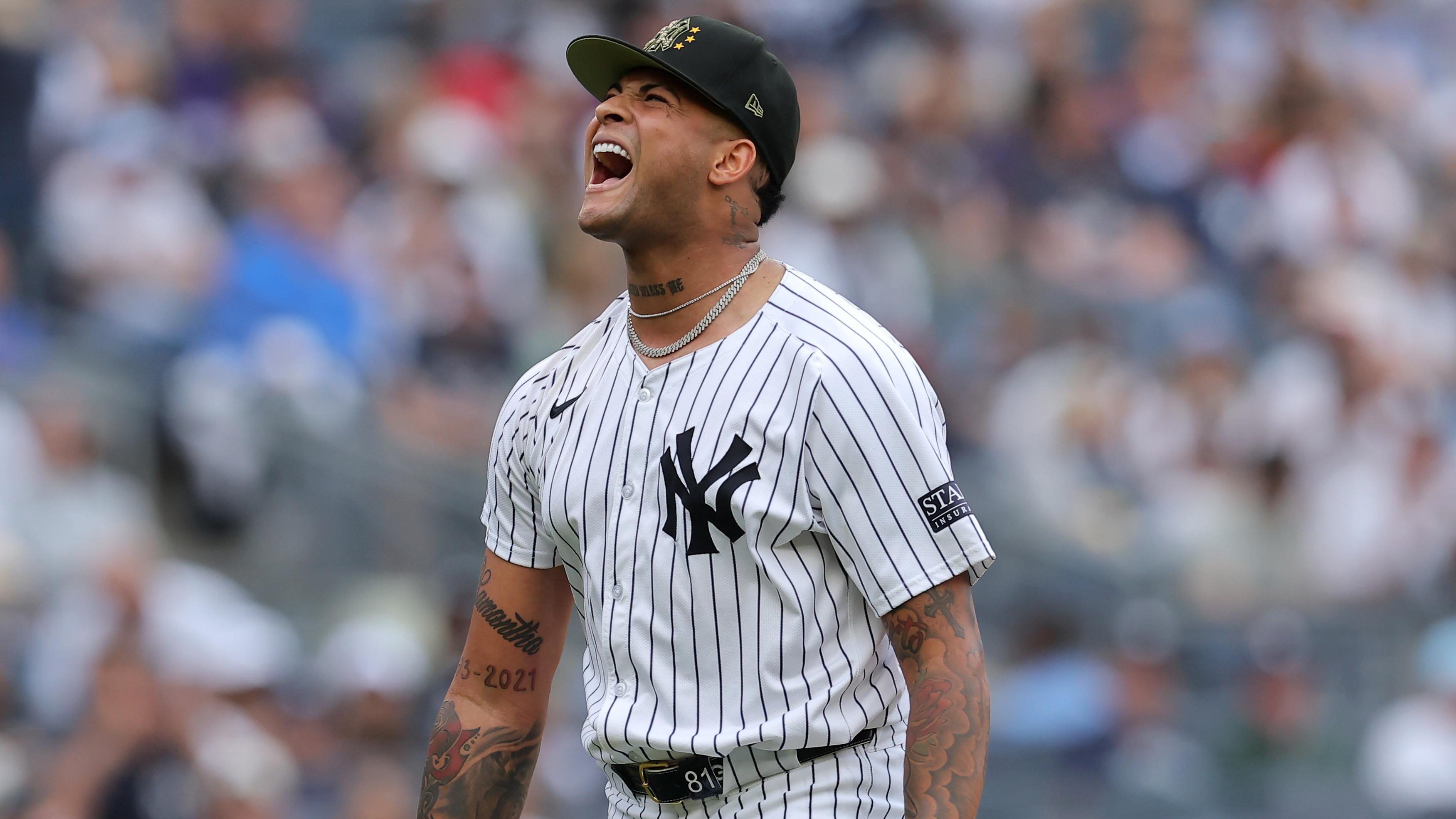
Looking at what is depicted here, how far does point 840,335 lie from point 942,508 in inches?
13.4

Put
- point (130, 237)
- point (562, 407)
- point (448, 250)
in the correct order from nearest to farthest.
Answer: point (562, 407) < point (130, 237) < point (448, 250)

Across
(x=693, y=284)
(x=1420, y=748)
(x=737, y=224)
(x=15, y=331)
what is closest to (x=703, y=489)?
(x=693, y=284)

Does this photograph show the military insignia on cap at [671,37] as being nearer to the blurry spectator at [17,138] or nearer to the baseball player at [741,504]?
the baseball player at [741,504]

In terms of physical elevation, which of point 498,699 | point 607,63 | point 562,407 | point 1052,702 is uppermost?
point 607,63

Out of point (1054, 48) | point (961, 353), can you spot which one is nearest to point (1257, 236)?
point (1054, 48)

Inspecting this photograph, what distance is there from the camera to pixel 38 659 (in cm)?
678

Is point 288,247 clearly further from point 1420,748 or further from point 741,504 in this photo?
point 741,504

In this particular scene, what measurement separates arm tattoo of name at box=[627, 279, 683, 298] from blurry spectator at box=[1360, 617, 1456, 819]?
6579 millimetres

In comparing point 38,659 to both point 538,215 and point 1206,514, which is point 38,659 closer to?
point 538,215

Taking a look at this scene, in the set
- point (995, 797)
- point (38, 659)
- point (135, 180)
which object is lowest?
point (995, 797)

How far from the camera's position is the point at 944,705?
2781mm

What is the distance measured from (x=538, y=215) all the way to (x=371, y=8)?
2.51 meters

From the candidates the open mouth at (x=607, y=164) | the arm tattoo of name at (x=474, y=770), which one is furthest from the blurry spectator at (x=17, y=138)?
the open mouth at (x=607, y=164)

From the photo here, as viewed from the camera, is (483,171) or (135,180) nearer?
(135,180)
